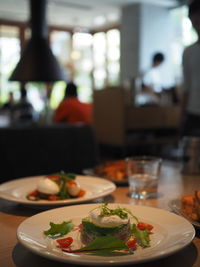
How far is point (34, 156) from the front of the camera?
186cm

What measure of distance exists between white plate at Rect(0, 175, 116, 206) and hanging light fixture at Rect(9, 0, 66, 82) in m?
2.33

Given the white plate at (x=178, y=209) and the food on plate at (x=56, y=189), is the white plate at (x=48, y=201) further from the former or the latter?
the white plate at (x=178, y=209)

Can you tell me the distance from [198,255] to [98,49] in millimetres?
10167

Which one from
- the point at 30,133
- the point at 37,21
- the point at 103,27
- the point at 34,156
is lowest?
the point at 34,156

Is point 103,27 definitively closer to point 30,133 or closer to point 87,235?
point 30,133

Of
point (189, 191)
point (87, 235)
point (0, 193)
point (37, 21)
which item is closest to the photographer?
point (87, 235)

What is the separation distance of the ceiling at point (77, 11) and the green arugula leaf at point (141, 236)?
8.03 metres

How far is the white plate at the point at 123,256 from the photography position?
1.81ft

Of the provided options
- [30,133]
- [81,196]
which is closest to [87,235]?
[81,196]

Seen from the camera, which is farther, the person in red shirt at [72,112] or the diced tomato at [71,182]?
the person in red shirt at [72,112]

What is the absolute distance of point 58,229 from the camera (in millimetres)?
692

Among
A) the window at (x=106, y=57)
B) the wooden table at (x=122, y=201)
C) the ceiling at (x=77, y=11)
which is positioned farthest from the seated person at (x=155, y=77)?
the wooden table at (x=122, y=201)

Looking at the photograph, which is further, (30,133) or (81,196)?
(30,133)

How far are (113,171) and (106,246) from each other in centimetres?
71
